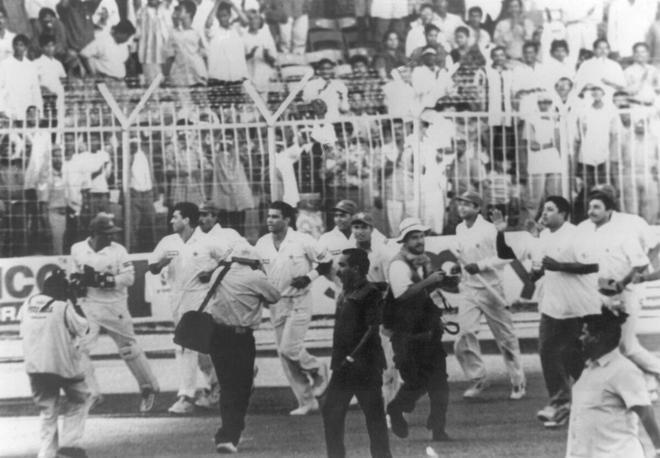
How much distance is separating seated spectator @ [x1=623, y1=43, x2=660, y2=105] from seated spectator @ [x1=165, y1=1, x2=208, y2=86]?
1950 mm

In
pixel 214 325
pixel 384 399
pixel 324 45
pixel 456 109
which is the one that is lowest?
pixel 384 399

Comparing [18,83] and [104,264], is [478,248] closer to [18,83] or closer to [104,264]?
[104,264]

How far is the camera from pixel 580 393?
4340 millimetres

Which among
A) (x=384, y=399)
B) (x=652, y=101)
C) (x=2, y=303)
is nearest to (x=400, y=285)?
(x=384, y=399)

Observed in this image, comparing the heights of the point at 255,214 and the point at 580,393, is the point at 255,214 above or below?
above

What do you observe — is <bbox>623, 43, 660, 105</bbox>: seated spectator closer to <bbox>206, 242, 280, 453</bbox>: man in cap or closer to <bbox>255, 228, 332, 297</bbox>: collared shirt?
<bbox>255, 228, 332, 297</bbox>: collared shirt

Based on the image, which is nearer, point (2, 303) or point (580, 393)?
point (580, 393)

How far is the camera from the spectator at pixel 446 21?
470 centimetres

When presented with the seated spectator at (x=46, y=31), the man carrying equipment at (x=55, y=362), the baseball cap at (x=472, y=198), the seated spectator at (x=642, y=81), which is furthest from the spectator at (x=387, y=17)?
the man carrying equipment at (x=55, y=362)

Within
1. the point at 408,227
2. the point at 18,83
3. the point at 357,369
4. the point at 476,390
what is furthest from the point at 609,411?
the point at 18,83

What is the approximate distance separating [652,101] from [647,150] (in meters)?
0.23

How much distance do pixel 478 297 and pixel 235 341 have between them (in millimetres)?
1126

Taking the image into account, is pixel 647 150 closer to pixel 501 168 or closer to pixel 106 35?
pixel 501 168

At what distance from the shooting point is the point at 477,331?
475 cm
